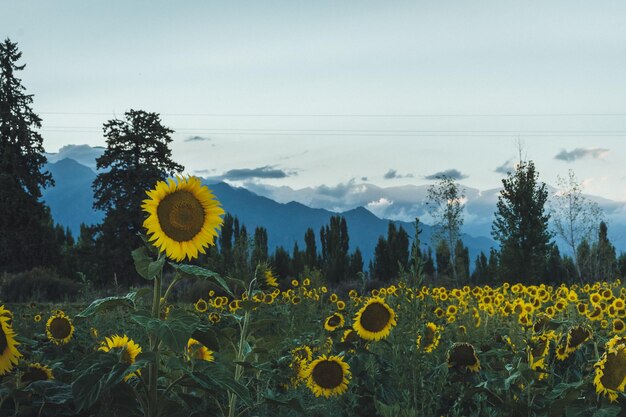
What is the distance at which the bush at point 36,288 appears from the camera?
24.1 m

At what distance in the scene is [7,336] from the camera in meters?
2.58

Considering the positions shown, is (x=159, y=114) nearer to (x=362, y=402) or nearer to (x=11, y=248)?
(x=11, y=248)

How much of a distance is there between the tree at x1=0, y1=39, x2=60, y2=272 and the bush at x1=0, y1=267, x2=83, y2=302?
9886 mm

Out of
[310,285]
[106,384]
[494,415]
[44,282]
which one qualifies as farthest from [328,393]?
[44,282]

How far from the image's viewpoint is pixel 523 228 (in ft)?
100

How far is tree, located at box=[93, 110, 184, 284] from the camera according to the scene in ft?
119

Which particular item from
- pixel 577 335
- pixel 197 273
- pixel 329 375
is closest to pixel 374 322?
pixel 329 375

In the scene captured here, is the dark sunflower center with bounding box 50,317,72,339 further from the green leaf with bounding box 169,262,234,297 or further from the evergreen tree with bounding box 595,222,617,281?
the evergreen tree with bounding box 595,222,617,281

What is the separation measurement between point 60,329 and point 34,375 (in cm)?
168

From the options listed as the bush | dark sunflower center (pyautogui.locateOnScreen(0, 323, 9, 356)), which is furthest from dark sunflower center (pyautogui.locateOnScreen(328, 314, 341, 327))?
the bush

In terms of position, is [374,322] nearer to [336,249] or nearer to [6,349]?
[6,349]

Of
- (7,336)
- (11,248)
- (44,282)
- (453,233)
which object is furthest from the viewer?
(453,233)

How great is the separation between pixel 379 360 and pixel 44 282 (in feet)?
78.3

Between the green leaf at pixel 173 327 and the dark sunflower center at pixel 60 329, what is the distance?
2714 millimetres
